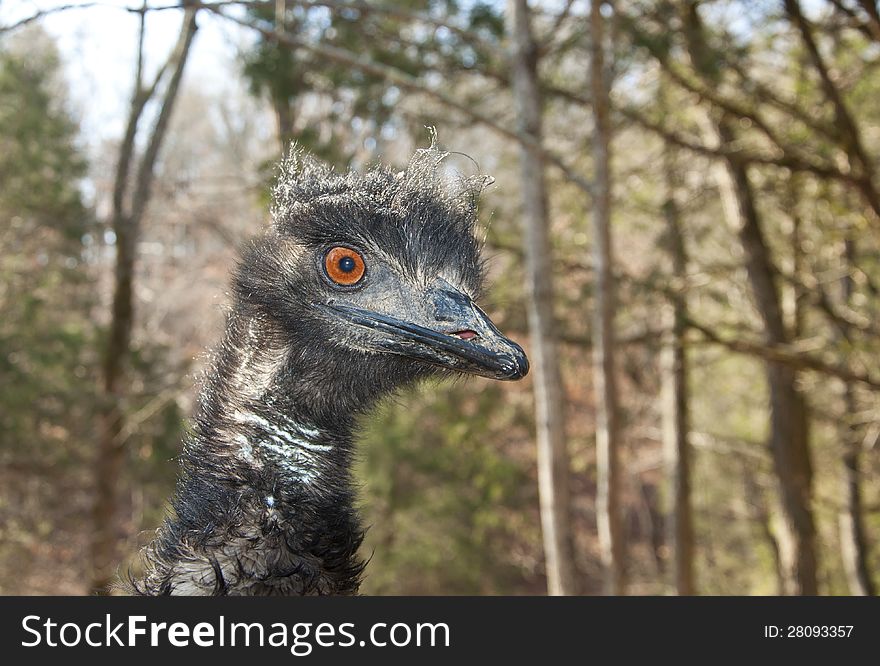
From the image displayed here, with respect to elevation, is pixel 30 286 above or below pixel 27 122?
below

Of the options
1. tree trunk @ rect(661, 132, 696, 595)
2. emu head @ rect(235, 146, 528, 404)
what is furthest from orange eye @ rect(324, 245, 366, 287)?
tree trunk @ rect(661, 132, 696, 595)

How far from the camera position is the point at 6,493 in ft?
47.3

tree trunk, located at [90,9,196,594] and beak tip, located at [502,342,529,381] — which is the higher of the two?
tree trunk, located at [90,9,196,594]

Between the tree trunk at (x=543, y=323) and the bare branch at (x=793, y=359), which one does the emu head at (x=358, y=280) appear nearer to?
the tree trunk at (x=543, y=323)

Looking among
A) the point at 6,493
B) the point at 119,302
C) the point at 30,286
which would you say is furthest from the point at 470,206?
the point at 6,493

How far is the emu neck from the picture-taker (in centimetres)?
245

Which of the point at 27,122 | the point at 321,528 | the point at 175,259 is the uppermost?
the point at 175,259

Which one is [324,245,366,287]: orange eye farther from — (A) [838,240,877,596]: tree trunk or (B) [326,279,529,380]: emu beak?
(A) [838,240,877,596]: tree trunk

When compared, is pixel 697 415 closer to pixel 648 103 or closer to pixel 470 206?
pixel 648 103

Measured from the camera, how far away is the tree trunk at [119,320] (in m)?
9.78

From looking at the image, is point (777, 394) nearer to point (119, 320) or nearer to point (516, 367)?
point (119, 320)

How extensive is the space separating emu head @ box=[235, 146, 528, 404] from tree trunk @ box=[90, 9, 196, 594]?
7476 millimetres

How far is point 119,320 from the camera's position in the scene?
11.7 m
